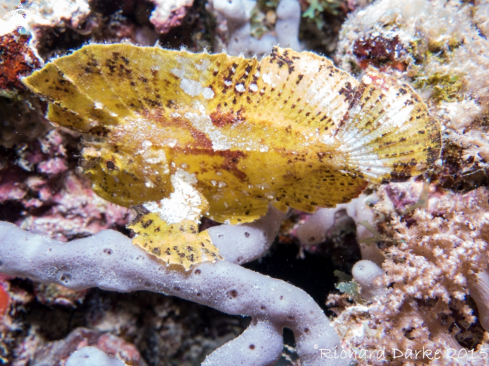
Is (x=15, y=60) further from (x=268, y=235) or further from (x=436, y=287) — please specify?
(x=436, y=287)

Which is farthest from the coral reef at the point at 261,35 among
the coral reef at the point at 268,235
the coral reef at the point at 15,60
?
the coral reef at the point at 15,60

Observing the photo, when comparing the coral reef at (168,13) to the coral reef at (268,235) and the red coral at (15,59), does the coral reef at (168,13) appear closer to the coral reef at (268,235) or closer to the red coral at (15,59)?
the coral reef at (268,235)

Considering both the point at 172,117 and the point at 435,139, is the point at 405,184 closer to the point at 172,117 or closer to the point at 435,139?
the point at 435,139

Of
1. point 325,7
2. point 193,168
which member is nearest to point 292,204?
point 193,168

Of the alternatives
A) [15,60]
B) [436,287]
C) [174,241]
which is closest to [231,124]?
[174,241]

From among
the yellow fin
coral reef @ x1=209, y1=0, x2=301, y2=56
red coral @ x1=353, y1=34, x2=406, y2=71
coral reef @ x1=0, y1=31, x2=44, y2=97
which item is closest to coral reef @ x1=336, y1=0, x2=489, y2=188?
red coral @ x1=353, y1=34, x2=406, y2=71

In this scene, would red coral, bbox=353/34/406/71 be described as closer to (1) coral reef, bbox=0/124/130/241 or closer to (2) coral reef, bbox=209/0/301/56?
(2) coral reef, bbox=209/0/301/56

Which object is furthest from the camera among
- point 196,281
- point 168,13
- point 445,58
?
point 168,13
